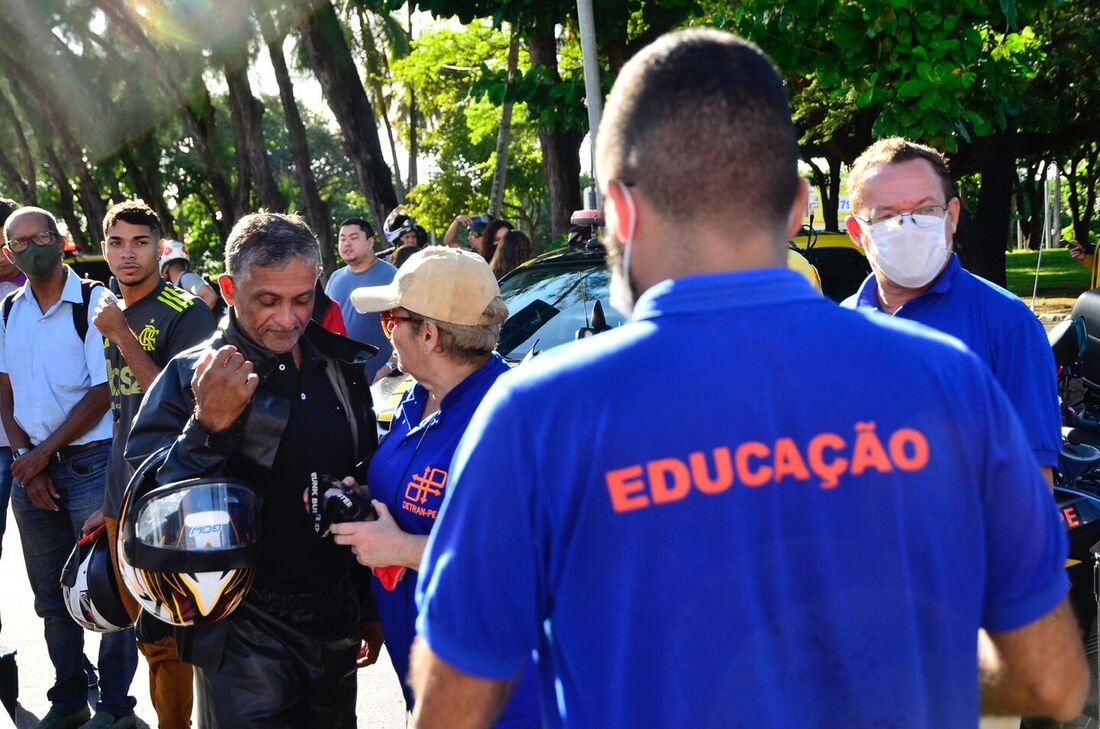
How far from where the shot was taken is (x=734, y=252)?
1.46m

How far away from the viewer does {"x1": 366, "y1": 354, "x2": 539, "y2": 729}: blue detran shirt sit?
282cm

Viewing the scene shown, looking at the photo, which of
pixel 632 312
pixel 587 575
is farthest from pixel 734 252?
pixel 587 575

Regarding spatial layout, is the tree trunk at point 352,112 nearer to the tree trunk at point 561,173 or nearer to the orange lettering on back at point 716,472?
the tree trunk at point 561,173

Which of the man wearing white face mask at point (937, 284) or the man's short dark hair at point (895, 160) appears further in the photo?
the man's short dark hair at point (895, 160)

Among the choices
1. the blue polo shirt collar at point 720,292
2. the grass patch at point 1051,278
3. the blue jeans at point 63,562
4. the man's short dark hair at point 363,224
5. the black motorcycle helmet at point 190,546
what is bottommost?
the grass patch at point 1051,278

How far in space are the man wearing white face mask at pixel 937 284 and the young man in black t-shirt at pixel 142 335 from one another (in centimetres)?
263

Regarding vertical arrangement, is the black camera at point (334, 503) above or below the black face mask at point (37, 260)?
below

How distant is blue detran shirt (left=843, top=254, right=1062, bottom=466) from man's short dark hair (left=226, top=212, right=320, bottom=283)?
152 cm

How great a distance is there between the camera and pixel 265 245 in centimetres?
307

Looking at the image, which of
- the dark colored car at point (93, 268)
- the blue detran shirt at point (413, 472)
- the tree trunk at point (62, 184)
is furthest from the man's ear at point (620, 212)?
the tree trunk at point (62, 184)

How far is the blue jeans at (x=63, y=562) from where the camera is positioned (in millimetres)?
4797

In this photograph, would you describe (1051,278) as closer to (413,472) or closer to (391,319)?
(391,319)

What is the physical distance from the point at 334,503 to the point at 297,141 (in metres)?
18.6

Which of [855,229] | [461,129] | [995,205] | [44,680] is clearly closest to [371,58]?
[461,129]
